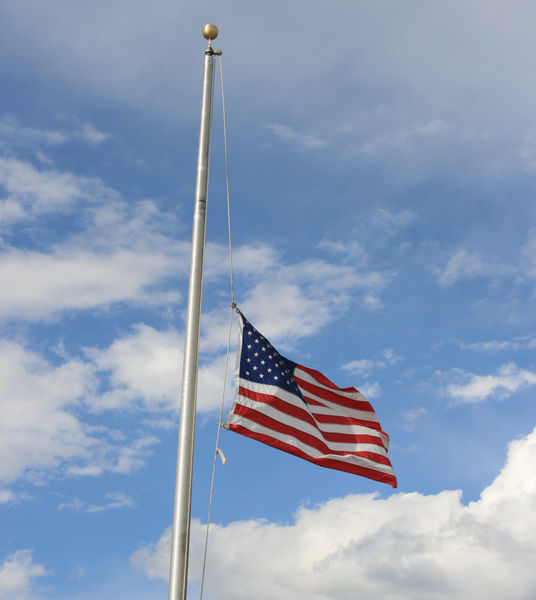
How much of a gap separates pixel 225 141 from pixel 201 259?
572cm

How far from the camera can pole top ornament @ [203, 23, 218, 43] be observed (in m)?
21.7

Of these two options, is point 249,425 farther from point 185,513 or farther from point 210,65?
point 210,65

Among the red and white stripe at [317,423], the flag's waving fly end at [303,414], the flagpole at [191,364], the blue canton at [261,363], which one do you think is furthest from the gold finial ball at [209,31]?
the red and white stripe at [317,423]

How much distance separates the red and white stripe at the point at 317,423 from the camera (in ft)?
69.1

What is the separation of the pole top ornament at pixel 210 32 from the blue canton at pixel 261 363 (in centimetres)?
882

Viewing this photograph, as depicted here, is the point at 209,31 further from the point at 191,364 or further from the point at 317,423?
the point at 317,423

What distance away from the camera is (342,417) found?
24.9 m

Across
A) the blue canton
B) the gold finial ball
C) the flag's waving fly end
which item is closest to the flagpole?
the gold finial ball

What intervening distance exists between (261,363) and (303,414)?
222 cm

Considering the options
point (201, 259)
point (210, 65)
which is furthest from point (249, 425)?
point (210, 65)

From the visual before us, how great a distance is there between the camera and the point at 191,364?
58.0ft

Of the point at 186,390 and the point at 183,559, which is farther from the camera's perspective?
the point at 186,390

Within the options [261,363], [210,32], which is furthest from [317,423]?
[210,32]

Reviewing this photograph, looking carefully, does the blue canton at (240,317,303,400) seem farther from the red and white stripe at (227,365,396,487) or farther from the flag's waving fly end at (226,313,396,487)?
the red and white stripe at (227,365,396,487)
